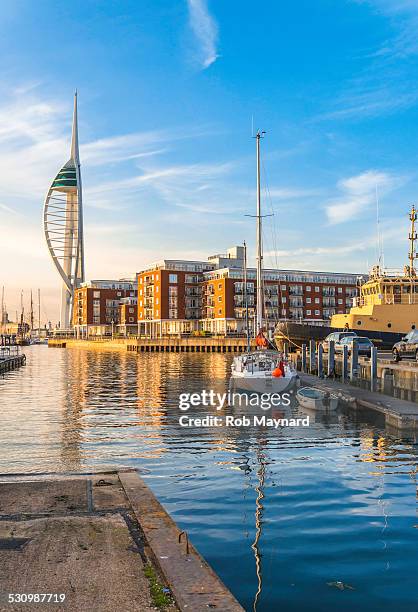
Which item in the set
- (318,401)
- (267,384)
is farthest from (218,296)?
(318,401)

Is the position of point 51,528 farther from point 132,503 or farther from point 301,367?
point 301,367

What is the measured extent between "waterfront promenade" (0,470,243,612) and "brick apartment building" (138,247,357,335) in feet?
465

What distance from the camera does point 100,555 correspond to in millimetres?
7965

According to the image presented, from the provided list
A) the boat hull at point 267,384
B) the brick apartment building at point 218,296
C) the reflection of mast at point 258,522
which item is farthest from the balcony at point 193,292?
the reflection of mast at point 258,522

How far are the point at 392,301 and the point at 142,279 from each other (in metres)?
114

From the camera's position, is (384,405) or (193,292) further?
(193,292)

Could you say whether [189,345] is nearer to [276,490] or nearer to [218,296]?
[218,296]

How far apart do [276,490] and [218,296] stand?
14030cm

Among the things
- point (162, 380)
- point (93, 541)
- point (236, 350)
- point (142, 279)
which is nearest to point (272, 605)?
point (93, 541)

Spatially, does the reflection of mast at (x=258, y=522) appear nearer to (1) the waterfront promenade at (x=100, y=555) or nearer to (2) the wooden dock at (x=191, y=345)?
(1) the waterfront promenade at (x=100, y=555)

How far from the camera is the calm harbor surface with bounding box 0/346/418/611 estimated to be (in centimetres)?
860

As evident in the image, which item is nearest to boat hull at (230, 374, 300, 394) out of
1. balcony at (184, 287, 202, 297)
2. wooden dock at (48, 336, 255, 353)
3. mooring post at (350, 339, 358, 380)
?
mooring post at (350, 339, 358, 380)

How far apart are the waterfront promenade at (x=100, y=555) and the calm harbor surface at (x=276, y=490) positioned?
0.99 meters

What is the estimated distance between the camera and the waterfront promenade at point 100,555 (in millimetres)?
6773
